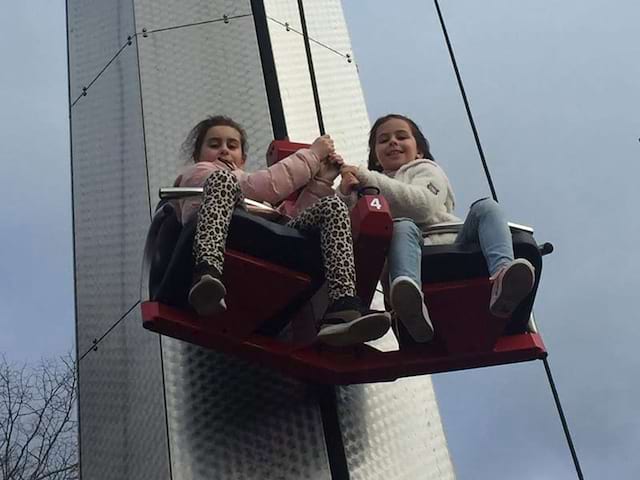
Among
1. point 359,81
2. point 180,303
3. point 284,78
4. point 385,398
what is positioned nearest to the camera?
point 180,303

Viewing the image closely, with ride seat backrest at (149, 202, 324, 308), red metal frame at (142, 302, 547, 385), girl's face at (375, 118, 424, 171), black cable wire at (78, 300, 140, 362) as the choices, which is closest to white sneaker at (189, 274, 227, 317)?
ride seat backrest at (149, 202, 324, 308)

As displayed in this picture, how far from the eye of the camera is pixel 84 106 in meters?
5.16

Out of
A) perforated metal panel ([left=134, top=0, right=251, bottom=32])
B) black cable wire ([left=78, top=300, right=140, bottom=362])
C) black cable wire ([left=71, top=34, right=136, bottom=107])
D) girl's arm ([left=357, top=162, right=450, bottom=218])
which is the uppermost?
perforated metal panel ([left=134, top=0, right=251, bottom=32])

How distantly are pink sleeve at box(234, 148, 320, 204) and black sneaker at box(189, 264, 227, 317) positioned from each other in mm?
591

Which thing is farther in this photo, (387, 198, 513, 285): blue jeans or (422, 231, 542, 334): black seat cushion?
(422, 231, 542, 334): black seat cushion

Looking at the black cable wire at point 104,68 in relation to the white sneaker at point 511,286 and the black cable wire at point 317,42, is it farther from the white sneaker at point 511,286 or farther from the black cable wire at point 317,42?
the white sneaker at point 511,286

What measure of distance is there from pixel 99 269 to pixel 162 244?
160cm

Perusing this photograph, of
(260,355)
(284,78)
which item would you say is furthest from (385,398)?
(284,78)

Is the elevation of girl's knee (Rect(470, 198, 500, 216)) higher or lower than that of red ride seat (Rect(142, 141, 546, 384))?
higher

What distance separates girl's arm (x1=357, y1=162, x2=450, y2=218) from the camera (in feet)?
10.5

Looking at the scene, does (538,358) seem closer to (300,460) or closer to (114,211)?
(300,460)

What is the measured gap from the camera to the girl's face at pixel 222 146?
354 cm

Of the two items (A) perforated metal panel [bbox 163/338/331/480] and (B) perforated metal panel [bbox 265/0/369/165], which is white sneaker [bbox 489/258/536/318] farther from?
(B) perforated metal panel [bbox 265/0/369/165]

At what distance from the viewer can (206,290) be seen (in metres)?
2.62
